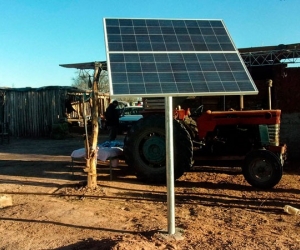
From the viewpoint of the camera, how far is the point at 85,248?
4.94m

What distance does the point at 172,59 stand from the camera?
570 centimetres

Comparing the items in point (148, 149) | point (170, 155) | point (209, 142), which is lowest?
point (148, 149)

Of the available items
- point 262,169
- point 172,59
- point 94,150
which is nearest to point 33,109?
point 94,150

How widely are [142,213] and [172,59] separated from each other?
271 centimetres

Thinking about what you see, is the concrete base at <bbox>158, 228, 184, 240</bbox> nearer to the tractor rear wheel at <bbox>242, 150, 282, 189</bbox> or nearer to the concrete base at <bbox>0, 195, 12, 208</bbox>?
the concrete base at <bbox>0, 195, 12, 208</bbox>

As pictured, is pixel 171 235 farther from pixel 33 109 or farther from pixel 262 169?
pixel 33 109

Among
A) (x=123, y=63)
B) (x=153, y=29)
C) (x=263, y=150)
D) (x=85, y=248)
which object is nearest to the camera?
(x=85, y=248)

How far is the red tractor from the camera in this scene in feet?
28.6

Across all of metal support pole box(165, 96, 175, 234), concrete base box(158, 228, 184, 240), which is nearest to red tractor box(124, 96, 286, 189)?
concrete base box(158, 228, 184, 240)

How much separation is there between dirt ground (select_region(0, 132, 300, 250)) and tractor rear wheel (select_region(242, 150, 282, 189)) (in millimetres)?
216

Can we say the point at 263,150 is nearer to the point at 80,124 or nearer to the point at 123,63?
the point at 123,63

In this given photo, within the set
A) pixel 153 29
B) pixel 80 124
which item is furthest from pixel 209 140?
pixel 80 124

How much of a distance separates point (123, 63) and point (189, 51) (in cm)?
112

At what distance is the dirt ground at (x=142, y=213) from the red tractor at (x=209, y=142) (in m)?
0.43
